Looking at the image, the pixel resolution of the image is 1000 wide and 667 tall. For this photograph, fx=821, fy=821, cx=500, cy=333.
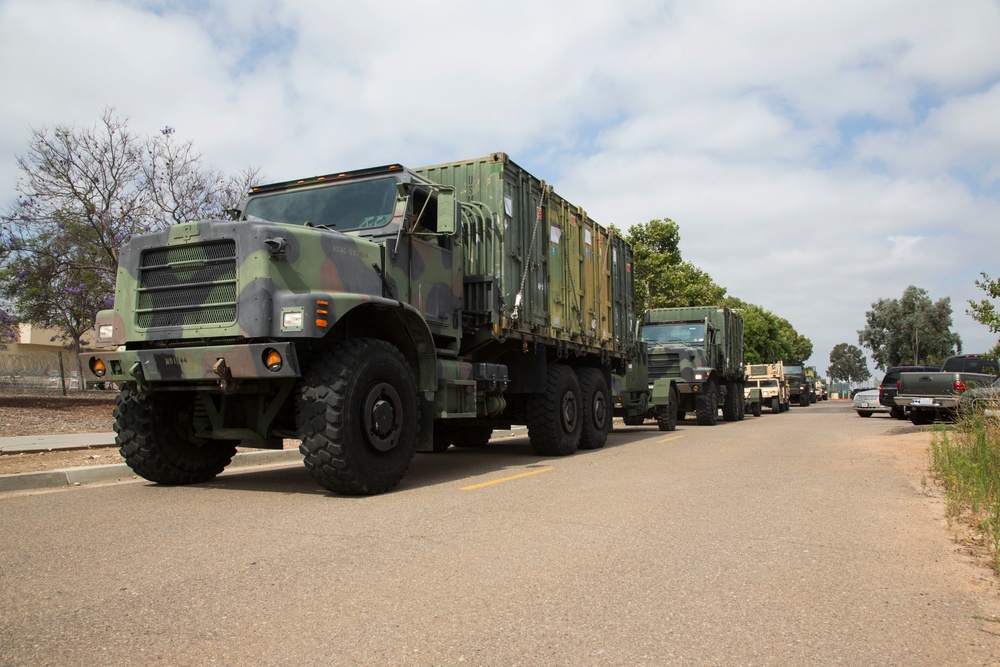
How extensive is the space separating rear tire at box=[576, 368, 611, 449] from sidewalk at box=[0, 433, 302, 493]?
4.41 meters

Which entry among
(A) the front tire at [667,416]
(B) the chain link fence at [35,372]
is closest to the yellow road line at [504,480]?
(A) the front tire at [667,416]

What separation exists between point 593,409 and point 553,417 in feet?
6.00

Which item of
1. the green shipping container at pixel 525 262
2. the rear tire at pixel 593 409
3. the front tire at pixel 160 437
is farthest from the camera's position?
the rear tire at pixel 593 409

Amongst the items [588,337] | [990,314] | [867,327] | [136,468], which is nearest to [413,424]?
[136,468]

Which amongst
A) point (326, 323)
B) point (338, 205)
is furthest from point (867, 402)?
point (326, 323)

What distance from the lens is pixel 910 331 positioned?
76.2 metres

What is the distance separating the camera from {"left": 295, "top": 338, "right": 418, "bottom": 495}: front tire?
6.93 m

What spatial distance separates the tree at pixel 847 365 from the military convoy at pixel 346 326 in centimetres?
15576

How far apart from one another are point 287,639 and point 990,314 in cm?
1632

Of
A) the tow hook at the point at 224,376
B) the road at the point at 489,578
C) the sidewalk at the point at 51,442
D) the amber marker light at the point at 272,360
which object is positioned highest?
the amber marker light at the point at 272,360

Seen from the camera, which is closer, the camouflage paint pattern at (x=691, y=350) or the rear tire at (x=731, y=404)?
the camouflage paint pattern at (x=691, y=350)

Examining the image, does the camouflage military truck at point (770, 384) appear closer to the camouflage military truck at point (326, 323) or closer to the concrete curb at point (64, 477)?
the camouflage military truck at point (326, 323)

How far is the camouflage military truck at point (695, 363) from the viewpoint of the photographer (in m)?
19.4

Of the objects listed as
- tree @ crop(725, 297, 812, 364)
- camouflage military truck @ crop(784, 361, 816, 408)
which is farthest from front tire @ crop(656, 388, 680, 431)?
tree @ crop(725, 297, 812, 364)
